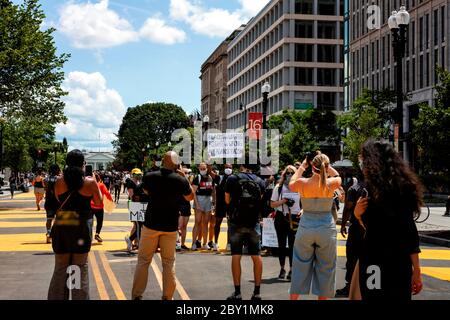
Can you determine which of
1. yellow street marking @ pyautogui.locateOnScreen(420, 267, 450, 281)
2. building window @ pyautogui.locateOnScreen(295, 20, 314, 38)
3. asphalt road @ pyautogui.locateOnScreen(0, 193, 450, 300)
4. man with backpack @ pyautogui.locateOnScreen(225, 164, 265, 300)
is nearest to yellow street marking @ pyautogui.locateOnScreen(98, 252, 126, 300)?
asphalt road @ pyautogui.locateOnScreen(0, 193, 450, 300)

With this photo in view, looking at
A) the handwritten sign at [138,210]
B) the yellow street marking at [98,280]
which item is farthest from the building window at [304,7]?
the yellow street marking at [98,280]

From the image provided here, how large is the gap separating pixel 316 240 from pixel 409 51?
2161 inches

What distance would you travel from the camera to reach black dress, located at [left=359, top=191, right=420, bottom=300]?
4.78 m

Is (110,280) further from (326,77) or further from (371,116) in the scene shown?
(326,77)

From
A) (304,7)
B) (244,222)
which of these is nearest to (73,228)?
(244,222)

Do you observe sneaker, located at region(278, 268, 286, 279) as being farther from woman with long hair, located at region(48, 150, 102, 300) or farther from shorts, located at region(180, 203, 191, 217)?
woman with long hair, located at region(48, 150, 102, 300)

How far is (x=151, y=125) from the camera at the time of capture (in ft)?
409

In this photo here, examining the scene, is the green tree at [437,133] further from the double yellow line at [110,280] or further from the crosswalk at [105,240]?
the double yellow line at [110,280]

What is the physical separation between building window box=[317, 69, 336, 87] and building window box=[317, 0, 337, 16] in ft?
27.1

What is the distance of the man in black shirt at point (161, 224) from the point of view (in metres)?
7.95

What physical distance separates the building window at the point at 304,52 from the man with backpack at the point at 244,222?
8254cm
